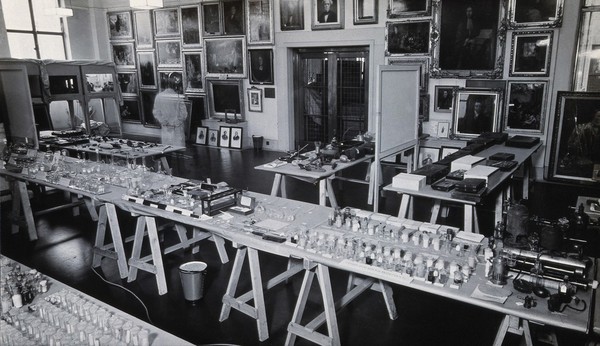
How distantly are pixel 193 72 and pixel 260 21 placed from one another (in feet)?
9.96

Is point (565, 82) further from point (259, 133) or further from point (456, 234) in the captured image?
point (259, 133)

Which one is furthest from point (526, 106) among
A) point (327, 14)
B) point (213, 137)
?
point (213, 137)

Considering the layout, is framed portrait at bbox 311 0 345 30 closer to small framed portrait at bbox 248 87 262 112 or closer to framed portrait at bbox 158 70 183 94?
small framed portrait at bbox 248 87 262 112

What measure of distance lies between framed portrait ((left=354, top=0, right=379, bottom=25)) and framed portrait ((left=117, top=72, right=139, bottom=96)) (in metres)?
8.52

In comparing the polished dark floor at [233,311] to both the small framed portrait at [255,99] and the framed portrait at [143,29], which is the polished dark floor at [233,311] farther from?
the framed portrait at [143,29]

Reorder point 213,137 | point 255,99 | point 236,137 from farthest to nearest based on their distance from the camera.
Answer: point 213,137, point 236,137, point 255,99

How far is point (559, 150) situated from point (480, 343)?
6.11 meters

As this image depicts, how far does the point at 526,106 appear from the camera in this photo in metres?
9.02

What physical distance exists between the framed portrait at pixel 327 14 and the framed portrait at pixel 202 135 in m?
4.63

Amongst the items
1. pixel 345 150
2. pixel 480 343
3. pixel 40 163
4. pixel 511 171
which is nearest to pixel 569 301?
pixel 480 343

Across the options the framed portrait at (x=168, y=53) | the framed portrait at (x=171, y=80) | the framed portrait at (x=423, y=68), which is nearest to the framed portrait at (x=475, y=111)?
the framed portrait at (x=423, y=68)

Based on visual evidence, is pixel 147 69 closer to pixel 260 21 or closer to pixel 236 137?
pixel 236 137

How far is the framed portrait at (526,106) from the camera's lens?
8859 millimetres

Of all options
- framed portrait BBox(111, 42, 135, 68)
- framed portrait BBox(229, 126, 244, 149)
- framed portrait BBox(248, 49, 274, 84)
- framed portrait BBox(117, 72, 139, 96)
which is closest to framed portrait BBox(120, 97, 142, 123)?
framed portrait BBox(117, 72, 139, 96)
